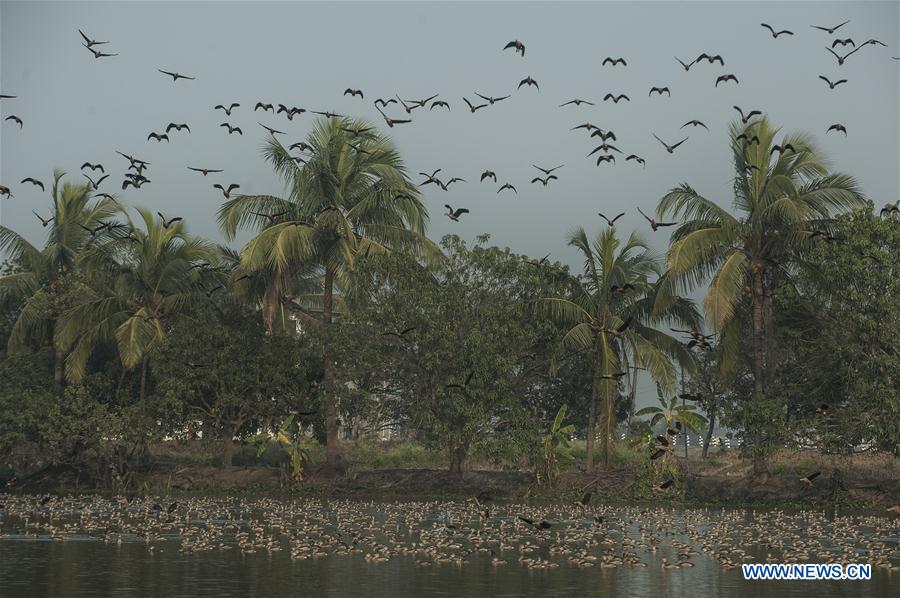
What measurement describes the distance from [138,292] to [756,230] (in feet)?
94.9

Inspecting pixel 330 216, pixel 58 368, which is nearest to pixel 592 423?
pixel 330 216

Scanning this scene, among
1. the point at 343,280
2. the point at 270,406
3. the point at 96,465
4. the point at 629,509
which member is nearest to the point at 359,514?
the point at 629,509

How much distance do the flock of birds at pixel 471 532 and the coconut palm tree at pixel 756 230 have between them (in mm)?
8418

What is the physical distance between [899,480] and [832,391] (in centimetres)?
415

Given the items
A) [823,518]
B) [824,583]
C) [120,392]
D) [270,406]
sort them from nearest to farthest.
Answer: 1. [824,583]
2. [823,518]
3. [270,406]
4. [120,392]

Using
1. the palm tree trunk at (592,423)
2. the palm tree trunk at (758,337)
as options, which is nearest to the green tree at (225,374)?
the palm tree trunk at (592,423)

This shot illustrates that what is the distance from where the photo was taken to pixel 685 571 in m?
23.6

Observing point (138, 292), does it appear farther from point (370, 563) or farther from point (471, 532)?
point (370, 563)

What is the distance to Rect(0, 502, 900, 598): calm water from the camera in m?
20.9

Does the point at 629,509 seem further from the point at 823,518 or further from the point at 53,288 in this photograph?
the point at 53,288

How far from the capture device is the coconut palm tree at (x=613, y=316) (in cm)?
4672

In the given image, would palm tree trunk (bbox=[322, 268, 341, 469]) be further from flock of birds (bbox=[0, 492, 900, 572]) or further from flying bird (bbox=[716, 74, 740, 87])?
flying bird (bbox=[716, 74, 740, 87])

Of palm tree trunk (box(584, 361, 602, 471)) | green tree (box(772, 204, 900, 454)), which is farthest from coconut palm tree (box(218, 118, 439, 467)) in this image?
green tree (box(772, 204, 900, 454))

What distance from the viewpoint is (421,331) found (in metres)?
47.2
